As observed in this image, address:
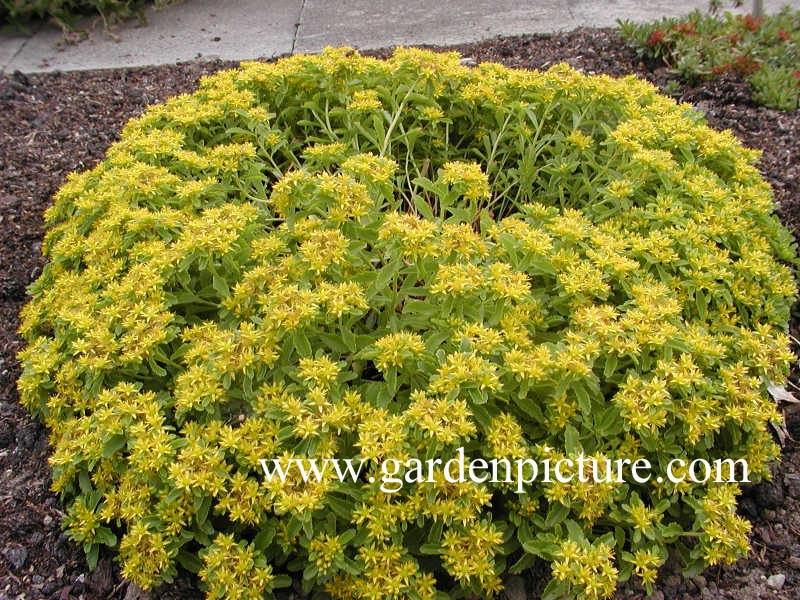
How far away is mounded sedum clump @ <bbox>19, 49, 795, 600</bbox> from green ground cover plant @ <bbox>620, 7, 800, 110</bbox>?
219cm

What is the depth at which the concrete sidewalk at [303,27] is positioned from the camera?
241 inches

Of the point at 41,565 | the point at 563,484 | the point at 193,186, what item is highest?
the point at 193,186

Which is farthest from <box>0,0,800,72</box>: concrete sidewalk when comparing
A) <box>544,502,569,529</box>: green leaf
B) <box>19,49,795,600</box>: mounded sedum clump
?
<box>544,502,569,529</box>: green leaf

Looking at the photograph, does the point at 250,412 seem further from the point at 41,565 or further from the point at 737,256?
the point at 737,256

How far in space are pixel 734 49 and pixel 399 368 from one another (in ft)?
14.1

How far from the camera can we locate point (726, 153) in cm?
312

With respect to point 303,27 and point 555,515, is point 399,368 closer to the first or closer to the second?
point 555,515

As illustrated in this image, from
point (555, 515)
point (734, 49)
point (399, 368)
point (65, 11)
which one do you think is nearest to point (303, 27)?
point (65, 11)

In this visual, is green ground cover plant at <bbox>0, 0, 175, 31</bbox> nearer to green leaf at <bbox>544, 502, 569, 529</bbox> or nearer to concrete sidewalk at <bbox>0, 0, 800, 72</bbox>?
concrete sidewalk at <bbox>0, 0, 800, 72</bbox>

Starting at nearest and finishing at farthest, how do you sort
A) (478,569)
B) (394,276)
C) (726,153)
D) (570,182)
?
1. (478,569)
2. (394,276)
3. (726,153)
4. (570,182)

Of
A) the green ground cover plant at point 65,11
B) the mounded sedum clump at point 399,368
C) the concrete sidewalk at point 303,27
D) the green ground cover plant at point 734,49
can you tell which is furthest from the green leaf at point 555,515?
the green ground cover plant at point 65,11

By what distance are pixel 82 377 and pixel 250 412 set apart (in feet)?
2.21

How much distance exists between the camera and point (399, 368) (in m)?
2.21

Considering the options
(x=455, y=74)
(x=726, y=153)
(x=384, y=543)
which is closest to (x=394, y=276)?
(x=384, y=543)
